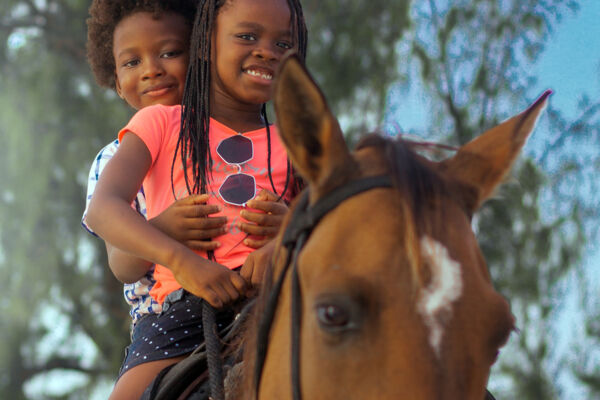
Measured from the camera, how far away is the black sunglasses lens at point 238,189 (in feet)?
7.43

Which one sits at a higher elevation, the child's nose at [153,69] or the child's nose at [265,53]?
the child's nose at [153,69]

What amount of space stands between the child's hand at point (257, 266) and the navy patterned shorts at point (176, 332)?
0.16m

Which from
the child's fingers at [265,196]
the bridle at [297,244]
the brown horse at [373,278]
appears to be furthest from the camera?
the child's fingers at [265,196]

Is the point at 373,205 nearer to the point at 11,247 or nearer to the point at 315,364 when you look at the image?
the point at 315,364

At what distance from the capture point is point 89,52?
4059 millimetres

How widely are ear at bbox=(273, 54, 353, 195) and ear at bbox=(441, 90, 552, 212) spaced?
0.28 meters

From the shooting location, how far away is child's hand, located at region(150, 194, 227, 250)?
2.06 metres

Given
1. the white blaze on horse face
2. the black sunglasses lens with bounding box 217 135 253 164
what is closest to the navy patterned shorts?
the black sunglasses lens with bounding box 217 135 253 164

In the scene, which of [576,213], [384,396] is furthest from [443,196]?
[576,213]

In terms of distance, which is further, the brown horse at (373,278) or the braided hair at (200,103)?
the braided hair at (200,103)

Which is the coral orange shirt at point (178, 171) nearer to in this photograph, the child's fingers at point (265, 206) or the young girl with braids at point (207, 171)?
the young girl with braids at point (207, 171)

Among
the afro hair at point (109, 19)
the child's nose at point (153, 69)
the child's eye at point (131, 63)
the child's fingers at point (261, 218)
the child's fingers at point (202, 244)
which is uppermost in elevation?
the afro hair at point (109, 19)

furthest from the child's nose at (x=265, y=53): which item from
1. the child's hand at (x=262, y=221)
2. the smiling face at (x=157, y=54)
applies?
the smiling face at (x=157, y=54)

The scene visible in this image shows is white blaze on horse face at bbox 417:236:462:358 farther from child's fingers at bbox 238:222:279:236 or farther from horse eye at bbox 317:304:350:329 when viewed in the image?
child's fingers at bbox 238:222:279:236
